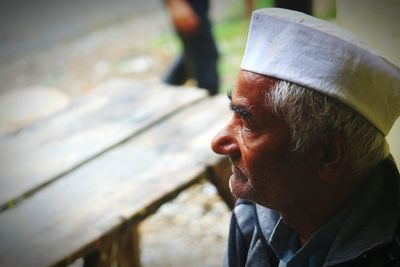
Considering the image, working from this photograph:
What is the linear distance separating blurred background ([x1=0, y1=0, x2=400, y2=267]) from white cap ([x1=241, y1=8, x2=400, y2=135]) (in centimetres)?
214

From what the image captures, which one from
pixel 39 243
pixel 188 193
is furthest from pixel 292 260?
pixel 188 193

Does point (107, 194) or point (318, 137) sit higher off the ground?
point (318, 137)

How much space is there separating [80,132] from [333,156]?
6.15ft

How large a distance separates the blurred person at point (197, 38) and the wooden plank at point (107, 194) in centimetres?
142

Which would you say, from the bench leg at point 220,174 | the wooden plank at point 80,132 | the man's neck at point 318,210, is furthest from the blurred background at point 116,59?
the man's neck at point 318,210

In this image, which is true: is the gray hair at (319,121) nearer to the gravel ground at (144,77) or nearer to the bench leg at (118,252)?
the bench leg at (118,252)

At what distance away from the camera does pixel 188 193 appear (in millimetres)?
3760

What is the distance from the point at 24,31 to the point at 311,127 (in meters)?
7.58

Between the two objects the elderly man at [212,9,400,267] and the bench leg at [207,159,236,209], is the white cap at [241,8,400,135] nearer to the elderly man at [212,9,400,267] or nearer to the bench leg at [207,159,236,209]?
the elderly man at [212,9,400,267]

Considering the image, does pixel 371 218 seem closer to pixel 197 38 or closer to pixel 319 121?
pixel 319 121

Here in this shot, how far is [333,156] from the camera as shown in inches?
47.9

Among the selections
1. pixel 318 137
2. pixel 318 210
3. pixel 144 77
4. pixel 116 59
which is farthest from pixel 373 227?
pixel 116 59

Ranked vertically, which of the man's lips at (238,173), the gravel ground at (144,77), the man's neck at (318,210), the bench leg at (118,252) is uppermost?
the man's lips at (238,173)

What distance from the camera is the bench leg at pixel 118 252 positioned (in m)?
1.95
